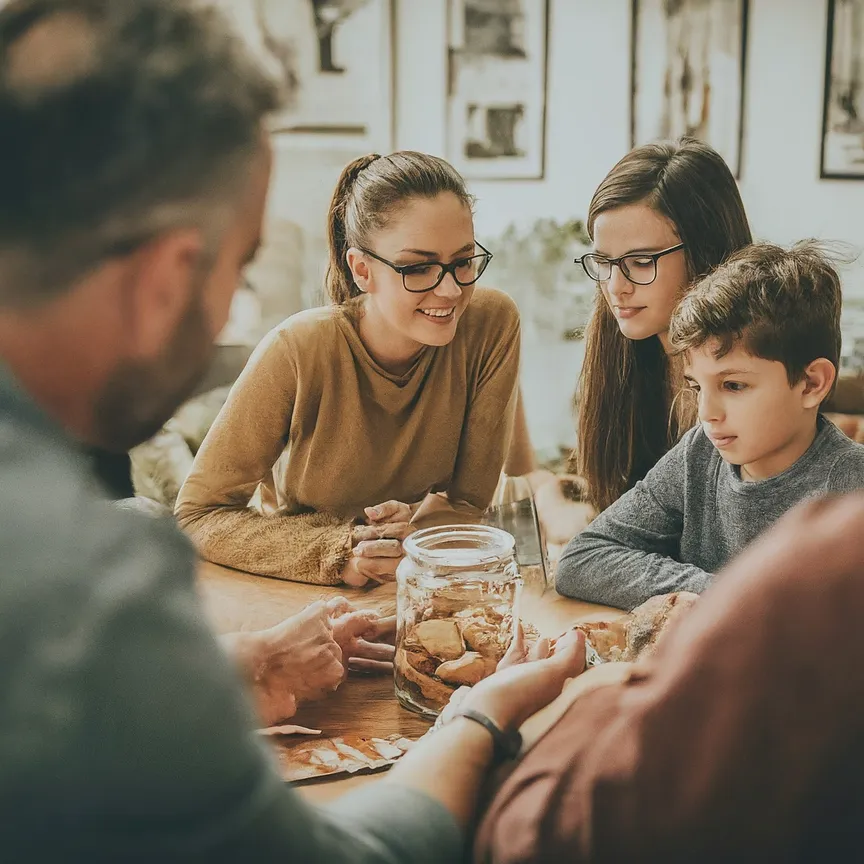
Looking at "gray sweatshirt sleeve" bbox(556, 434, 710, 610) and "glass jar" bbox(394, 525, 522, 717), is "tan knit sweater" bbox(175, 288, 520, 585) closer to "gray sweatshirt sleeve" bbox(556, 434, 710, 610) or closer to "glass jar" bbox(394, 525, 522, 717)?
"gray sweatshirt sleeve" bbox(556, 434, 710, 610)

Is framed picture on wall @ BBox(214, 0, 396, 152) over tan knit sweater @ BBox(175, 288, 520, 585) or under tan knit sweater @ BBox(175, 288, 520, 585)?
over

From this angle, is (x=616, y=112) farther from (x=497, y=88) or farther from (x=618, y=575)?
(x=618, y=575)

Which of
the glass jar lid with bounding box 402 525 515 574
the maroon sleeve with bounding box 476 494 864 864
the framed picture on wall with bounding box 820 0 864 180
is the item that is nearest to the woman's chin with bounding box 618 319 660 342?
the glass jar lid with bounding box 402 525 515 574

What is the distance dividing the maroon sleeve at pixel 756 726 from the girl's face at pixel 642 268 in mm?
1243

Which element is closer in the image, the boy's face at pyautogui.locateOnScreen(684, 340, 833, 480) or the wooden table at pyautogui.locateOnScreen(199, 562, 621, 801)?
the wooden table at pyautogui.locateOnScreen(199, 562, 621, 801)

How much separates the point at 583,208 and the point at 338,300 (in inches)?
82.4

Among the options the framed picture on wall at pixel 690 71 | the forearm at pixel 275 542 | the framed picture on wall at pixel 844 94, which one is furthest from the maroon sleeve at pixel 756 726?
the framed picture on wall at pixel 844 94

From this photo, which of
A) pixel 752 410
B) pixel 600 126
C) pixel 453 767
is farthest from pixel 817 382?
pixel 600 126

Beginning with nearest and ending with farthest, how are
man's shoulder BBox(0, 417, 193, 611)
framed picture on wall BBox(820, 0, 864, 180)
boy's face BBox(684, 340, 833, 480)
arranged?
1. man's shoulder BBox(0, 417, 193, 611)
2. boy's face BBox(684, 340, 833, 480)
3. framed picture on wall BBox(820, 0, 864, 180)

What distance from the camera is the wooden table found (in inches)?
43.2

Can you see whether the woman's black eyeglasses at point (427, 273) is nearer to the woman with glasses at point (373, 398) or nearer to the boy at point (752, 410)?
the woman with glasses at point (373, 398)

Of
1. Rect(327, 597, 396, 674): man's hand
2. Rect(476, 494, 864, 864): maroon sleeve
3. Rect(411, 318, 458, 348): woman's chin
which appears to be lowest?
Rect(327, 597, 396, 674): man's hand

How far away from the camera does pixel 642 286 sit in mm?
1786

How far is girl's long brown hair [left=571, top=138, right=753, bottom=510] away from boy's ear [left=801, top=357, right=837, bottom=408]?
347 millimetres
